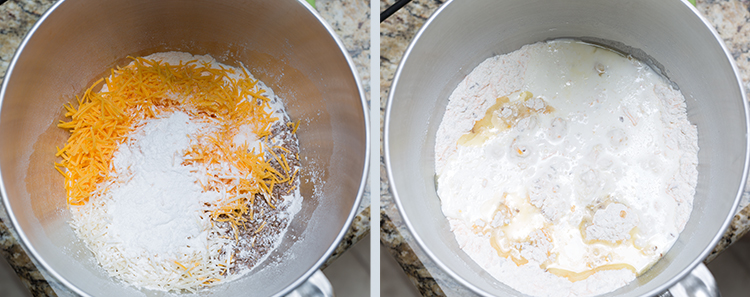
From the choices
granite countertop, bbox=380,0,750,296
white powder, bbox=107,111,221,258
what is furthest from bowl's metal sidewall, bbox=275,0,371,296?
white powder, bbox=107,111,221,258

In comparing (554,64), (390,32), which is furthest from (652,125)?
(390,32)

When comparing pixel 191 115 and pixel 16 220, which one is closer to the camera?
pixel 16 220

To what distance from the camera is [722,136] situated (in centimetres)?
81

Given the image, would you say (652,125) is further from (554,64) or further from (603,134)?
(554,64)

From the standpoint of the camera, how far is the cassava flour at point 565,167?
0.87 metres

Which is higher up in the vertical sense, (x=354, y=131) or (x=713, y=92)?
(x=713, y=92)

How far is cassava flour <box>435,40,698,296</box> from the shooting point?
0.87 m

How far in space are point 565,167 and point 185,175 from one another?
0.72m

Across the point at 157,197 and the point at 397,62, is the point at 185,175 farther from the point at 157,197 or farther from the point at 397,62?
the point at 397,62

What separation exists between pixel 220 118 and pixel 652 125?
32.9 inches

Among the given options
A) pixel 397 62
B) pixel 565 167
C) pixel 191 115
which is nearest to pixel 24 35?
pixel 191 115

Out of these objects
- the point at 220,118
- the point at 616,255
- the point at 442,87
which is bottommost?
the point at 616,255

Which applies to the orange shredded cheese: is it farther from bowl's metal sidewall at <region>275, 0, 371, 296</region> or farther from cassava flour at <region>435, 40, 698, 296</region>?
cassava flour at <region>435, 40, 698, 296</region>

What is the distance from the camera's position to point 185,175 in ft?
2.91
